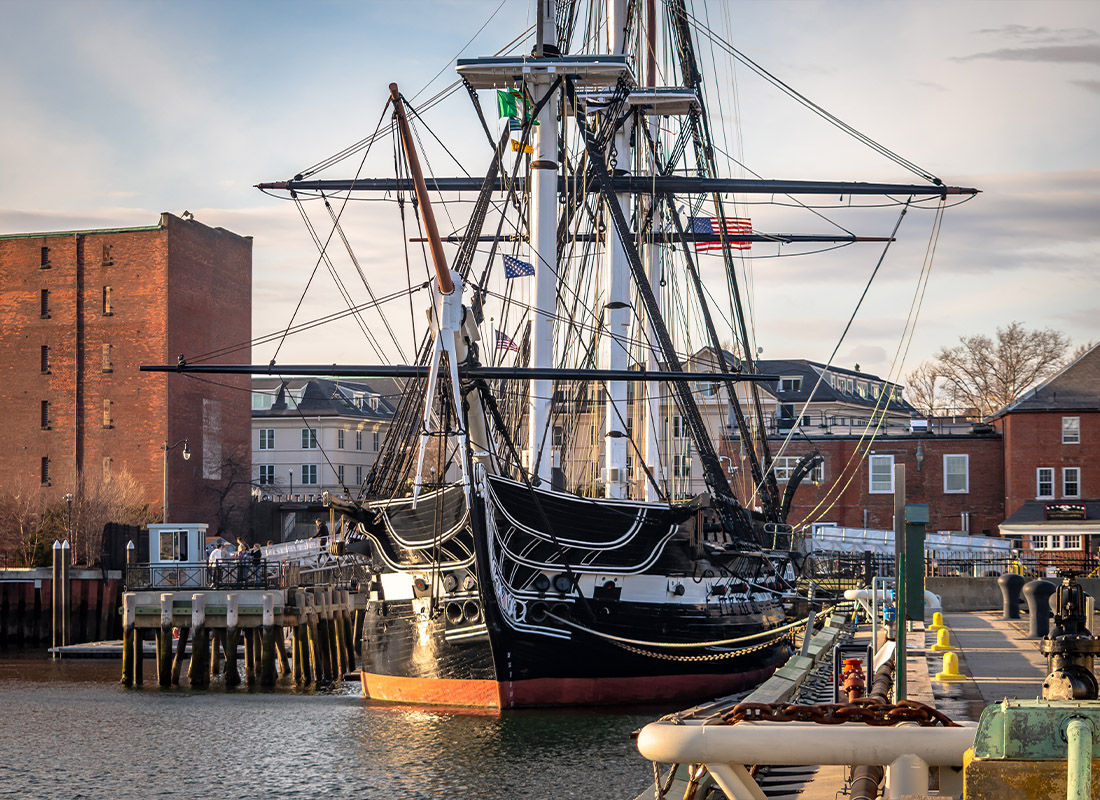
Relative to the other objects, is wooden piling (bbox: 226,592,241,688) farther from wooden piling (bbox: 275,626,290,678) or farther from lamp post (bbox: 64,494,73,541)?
lamp post (bbox: 64,494,73,541)

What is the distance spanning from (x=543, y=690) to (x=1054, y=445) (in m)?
37.3

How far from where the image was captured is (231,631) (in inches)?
1361

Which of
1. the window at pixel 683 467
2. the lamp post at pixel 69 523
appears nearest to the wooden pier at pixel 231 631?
the window at pixel 683 467

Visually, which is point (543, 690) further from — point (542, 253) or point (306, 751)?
point (542, 253)

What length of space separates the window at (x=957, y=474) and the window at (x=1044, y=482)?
378 centimetres

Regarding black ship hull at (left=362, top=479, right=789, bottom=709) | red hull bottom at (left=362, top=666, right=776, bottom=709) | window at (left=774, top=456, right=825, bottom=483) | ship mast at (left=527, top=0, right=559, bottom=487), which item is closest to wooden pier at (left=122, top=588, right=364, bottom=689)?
red hull bottom at (left=362, top=666, right=776, bottom=709)

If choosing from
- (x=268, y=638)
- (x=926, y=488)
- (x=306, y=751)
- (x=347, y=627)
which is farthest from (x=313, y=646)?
(x=926, y=488)

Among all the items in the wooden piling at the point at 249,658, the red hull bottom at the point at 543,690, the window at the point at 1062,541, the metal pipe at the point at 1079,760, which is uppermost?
the metal pipe at the point at 1079,760

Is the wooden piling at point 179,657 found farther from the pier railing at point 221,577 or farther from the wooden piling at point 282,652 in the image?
the wooden piling at point 282,652

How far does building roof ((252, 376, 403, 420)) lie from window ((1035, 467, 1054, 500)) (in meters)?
40.0

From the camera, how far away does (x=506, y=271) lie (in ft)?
93.6

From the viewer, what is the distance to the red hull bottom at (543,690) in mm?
24891

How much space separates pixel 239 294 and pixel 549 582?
52.1 metres

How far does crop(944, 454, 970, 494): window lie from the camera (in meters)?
59.1
